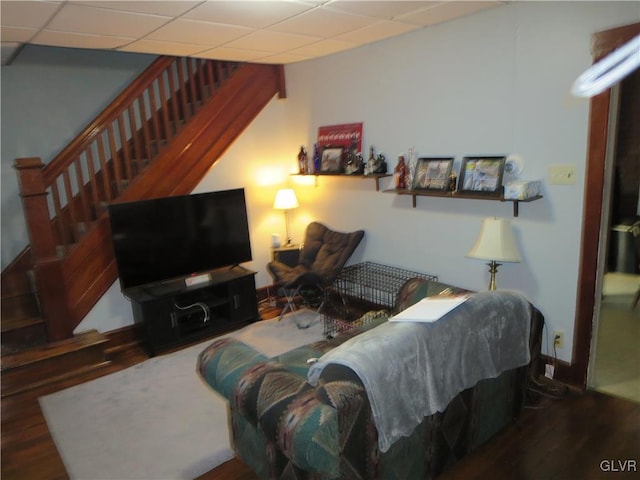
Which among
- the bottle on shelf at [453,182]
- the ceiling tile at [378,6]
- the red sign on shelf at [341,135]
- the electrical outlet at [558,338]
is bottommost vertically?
the electrical outlet at [558,338]

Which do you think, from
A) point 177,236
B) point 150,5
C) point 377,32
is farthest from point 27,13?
point 377,32

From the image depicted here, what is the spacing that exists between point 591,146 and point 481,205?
2.64ft

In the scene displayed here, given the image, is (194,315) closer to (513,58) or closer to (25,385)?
(25,385)

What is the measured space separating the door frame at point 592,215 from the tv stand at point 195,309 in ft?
8.68

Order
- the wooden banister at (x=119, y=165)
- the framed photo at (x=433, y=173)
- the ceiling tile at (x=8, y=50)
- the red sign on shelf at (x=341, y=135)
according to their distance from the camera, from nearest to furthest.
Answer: the ceiling tile at (x=8, y=50) → the framed photo at (x=433, y=173) → the wooden banister at (x=119, y=165) → the red sign on shelf at (x=341, y=135)

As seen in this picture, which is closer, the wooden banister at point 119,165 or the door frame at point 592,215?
the door frame at point 592,215

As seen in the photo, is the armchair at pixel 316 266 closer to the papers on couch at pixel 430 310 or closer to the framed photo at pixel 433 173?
the framed photo at pixel 433 173

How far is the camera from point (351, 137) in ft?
13.7

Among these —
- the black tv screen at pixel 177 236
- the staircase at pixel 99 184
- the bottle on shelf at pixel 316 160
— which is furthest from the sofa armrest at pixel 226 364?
the bottle on shelf at pixel 316 160

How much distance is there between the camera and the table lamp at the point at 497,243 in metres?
2.74

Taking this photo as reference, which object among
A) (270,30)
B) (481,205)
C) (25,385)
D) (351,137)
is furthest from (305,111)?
(25,385)

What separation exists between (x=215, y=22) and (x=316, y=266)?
89.8 inches

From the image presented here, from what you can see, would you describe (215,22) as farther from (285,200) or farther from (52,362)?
(52,362)

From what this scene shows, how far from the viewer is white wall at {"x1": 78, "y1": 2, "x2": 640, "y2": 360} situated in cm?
272
